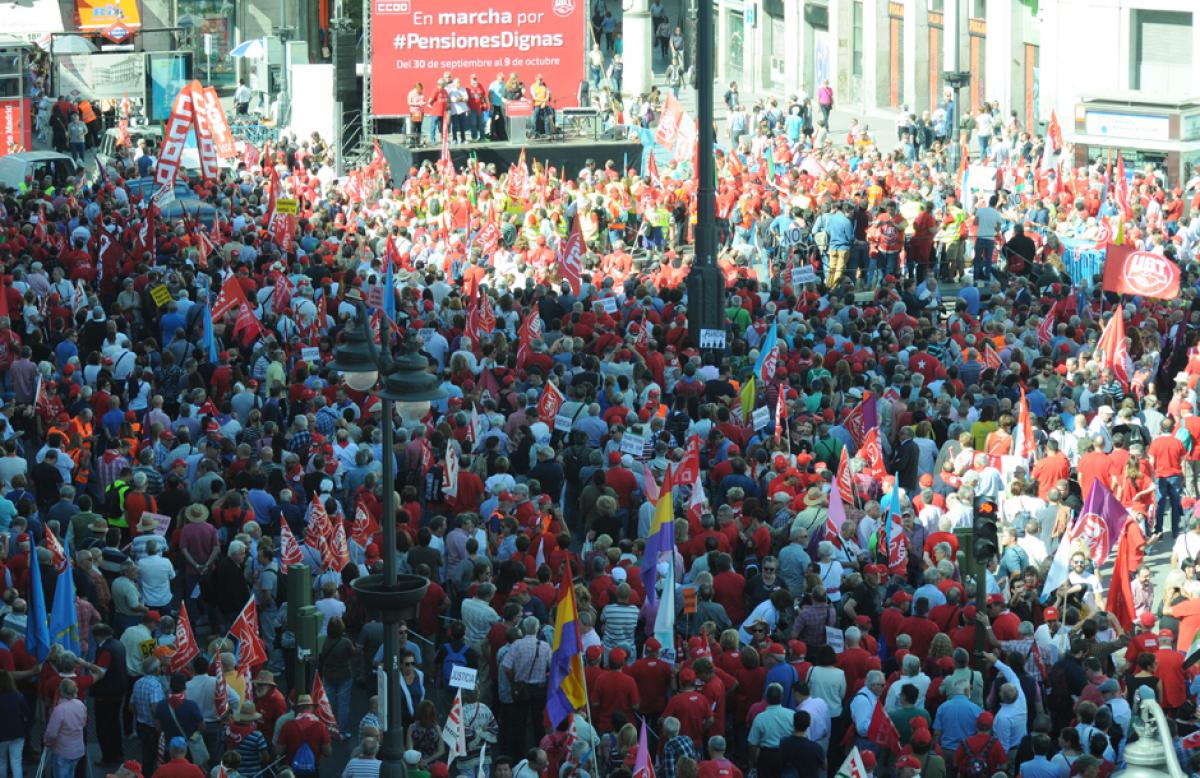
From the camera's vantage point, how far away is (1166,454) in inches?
827

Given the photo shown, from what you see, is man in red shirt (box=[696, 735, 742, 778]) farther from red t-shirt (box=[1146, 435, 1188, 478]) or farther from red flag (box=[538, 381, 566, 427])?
red t-shirt (box=[1146, 435, 1188, 478])

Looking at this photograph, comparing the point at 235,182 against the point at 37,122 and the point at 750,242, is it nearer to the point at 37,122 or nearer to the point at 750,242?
the point at 750,242

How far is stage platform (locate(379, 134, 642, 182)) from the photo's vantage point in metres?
45.6

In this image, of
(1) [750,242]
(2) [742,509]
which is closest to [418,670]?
(2) [742,509]

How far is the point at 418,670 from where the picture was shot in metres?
16.0

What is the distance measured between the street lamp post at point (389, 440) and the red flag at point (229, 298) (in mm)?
12226

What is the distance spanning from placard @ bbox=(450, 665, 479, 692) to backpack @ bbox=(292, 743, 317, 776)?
1.12 metres

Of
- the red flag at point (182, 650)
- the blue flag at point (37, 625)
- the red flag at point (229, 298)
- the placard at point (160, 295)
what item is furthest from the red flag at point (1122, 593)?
the placard at point (160, 295)

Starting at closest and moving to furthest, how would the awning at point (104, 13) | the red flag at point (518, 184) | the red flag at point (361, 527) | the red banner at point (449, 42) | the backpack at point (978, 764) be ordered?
the backpack at point (978, 764)
the red flag at point (361, 527)
the red flag at point (518, 184)
the red banner at point (449, 42)
the awning at point (104, 13)

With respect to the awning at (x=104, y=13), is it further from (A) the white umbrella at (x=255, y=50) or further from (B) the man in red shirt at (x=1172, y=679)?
(B) the man in red shirt at (x=1172, y=679)

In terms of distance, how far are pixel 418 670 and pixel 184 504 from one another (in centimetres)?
451

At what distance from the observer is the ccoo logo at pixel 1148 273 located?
83.0 feet

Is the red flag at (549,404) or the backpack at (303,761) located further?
the red flag at (549,404)

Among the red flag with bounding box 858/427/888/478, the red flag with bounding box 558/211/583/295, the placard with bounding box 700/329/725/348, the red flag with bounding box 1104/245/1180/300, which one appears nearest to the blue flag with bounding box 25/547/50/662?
the red flag with bounding box 858/427/888/478
